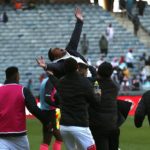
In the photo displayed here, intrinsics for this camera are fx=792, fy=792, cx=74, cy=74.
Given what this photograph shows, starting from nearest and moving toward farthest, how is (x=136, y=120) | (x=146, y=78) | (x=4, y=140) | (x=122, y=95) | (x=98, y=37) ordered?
(x=136, y=120), (x=4, y=140), (x=122, y=95), (x=146, y=78), (x=98, y=37)

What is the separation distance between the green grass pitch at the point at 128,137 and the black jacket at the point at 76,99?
6.67m

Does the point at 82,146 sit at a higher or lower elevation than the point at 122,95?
higher

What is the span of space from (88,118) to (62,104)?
0.52 metres

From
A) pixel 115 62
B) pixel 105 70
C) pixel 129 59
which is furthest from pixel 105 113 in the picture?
pixel 129 59

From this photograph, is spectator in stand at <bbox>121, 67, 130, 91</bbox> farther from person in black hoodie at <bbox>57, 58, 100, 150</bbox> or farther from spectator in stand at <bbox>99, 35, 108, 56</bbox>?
person in black hoodie at <bbox>57, 58, 100, 150</bbox>

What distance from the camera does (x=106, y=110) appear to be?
1145cm

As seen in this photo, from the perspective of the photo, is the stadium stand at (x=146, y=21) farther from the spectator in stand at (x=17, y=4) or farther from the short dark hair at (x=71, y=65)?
the short dark hair at (x=71, y=65)

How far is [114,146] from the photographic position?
39.0ft

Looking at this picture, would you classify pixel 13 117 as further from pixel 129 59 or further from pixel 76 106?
pixel 129 59

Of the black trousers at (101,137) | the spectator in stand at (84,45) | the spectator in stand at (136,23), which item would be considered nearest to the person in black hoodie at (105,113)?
the black trousers at (101,137)

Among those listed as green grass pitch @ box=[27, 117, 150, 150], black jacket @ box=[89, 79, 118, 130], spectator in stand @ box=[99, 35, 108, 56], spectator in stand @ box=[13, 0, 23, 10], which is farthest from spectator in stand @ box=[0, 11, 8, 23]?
black jacket @ box=[89, 79, 118, 130]

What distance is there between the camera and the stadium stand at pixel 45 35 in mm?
40844

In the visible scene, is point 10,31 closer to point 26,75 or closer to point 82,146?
point 26,75

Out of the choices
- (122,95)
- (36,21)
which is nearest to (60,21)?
(36,21)
